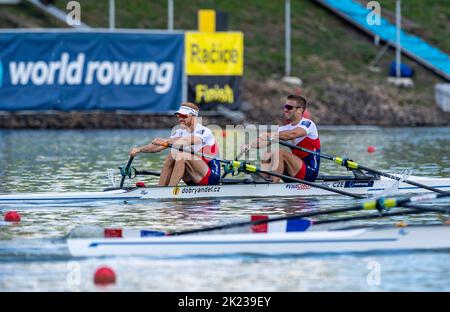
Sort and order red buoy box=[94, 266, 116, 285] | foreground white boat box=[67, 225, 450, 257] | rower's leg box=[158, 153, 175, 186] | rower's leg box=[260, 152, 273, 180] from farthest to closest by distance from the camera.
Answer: rower's leg box=[260, 152, 273, 180], rower's leg box=[158, 153, 175, 186], foreground white boat box=[67, 225, 450, 257], red buoy box=[94, 266, 116, 285]

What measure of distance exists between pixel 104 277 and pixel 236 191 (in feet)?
25.0

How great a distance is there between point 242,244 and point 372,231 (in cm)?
148

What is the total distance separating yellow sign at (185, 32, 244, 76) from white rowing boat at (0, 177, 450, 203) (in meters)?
17.3

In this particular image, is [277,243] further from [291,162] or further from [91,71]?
[91,71]

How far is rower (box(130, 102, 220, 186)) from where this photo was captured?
1980 centimetres

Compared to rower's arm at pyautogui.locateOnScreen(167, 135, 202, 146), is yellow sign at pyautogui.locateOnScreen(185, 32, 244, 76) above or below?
above

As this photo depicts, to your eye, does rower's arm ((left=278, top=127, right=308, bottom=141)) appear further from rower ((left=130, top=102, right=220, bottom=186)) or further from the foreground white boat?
the foreground white boat

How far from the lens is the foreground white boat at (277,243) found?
13922 millimetres

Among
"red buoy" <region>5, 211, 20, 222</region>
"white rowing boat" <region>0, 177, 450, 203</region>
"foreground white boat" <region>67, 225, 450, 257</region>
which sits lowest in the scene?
"foreground white boat" <region>67, 225, 450, 257</region>

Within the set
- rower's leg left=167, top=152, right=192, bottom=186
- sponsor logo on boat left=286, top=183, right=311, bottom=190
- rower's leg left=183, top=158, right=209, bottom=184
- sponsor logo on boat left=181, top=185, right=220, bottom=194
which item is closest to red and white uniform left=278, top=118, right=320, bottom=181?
sponsor logo on boat left=286, top=183, right=311, bottom=190

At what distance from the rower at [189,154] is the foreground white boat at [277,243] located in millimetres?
5703

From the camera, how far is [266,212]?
1833 cm
